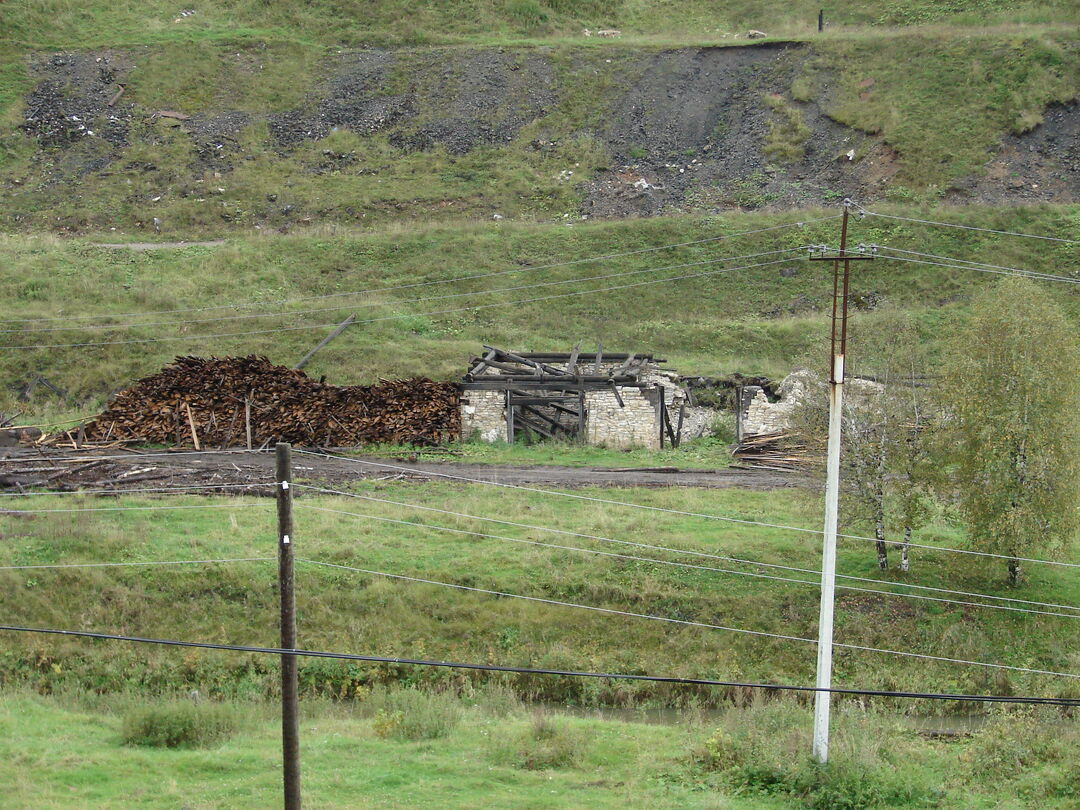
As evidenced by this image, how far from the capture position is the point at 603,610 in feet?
73.6

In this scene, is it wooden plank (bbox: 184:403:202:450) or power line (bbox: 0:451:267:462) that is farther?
wooden plank (bbox: 184:403:202:450)

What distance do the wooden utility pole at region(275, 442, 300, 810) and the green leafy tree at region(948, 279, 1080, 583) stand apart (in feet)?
48.7

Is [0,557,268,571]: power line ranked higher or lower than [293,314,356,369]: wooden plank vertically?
lower

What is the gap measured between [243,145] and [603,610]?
42993 millimetres

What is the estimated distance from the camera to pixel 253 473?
2922 cm

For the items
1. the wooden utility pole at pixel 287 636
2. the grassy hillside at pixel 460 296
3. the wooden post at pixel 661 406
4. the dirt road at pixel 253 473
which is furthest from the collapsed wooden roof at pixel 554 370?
the wooden utility pole at pixel 287 636

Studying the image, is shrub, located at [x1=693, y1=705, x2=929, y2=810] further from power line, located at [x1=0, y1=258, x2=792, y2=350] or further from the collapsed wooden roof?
power line, located at [x1=0, y1=258, x2=792, y2=350]

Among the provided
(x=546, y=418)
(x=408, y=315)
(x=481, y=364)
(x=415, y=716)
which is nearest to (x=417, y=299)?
(x=408, y=315)

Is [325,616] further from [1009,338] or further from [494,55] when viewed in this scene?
[494,55]

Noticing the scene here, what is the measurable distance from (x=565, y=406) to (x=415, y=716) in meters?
17.8

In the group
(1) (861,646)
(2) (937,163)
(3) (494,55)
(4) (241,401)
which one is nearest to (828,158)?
(2) (937,163)

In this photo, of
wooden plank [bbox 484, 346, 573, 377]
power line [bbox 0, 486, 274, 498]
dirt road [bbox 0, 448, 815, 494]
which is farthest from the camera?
wooden plank [bbox 484, 346, 573, 377]

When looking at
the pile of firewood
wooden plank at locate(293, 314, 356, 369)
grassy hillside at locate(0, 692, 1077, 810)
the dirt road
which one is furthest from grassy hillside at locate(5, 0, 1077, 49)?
grassy hillside at locate(0, 692, 1077, 810)

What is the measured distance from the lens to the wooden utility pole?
12.6 meters
